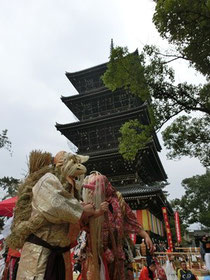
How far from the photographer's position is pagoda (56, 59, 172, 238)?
615 inches

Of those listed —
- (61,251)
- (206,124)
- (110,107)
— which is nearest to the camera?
(61,251)

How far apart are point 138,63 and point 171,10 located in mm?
1850

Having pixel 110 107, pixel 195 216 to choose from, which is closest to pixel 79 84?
pixel 110 107

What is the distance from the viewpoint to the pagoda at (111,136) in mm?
15622

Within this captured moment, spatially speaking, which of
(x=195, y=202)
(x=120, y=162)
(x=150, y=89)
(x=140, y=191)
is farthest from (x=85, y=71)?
(x=195, y=202)

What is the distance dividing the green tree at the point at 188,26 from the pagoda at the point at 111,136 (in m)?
8.61

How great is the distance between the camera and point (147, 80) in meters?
7.70

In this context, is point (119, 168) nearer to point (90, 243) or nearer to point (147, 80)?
point (147, 80)

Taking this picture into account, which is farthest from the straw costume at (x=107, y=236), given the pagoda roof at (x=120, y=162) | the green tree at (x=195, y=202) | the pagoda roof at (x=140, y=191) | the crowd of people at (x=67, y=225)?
the green tree at (x=195, y=202)

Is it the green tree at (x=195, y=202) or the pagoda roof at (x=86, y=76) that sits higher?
the pagoda roof at (x=86, y=76)

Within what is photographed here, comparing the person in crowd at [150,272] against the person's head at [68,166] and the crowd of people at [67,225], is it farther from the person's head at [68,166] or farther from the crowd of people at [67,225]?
the person's head at [68,166]

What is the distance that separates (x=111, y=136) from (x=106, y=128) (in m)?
0.78

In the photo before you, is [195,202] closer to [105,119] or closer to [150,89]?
[105,119]

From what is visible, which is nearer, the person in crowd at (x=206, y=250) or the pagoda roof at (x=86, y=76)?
the person in crowd at (x=206, y=250)
